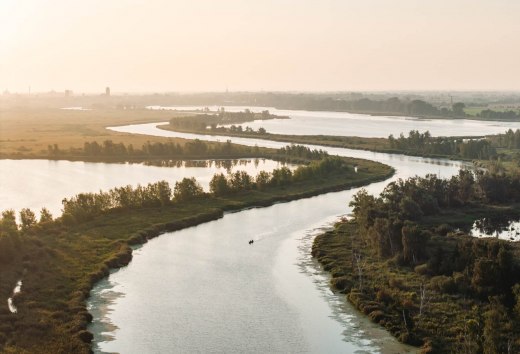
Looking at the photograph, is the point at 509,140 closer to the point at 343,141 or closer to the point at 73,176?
the point at 343,141

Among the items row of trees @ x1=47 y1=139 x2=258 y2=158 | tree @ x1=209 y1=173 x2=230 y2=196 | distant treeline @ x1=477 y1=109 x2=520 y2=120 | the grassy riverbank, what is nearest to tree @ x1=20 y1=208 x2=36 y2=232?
tree @ x1=209 y1=173 x2=230 y2=196

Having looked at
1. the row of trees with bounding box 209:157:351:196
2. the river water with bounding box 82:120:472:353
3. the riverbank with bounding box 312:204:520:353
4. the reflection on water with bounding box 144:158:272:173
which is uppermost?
the row of trees with bounding box 209:157:351:196

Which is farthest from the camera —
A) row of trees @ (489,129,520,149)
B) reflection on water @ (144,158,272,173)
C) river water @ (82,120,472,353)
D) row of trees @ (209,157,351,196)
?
row of trees @ (489,129,520,149)

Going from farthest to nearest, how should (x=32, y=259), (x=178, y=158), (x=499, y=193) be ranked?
(x=178, y=158) < (x=499, y=193) < (x=32, y=259)

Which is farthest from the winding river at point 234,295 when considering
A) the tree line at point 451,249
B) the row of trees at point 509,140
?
the row of trees at point 509,140

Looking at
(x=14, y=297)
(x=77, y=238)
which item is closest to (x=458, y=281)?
(x=14, y=297)

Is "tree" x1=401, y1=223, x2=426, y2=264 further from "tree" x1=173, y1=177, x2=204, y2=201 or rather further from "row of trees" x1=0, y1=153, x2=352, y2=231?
"tree" x1=173, y1=177, x2=204, y2=201

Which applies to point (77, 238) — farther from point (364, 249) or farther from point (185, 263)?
point (364, 249)
